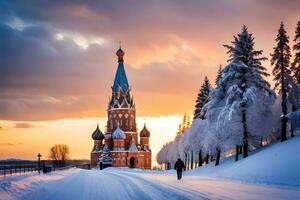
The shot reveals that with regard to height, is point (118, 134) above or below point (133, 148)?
above

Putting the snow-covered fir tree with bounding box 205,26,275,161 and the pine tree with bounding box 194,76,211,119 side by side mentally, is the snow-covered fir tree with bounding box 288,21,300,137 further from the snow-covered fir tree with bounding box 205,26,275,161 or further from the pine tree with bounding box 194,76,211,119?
the pine tree with bounding box 194,76,211,119

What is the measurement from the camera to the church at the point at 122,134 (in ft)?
489

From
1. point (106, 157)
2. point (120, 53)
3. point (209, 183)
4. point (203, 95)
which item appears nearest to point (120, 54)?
point (120, 53)

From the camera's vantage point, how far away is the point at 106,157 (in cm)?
14300

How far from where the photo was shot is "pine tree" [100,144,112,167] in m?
141

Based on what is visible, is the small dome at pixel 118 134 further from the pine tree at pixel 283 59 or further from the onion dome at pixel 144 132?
the pine tree at pixel 283 59

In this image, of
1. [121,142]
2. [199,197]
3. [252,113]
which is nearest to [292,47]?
[252,113]

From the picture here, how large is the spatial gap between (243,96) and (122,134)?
10254 centimetres

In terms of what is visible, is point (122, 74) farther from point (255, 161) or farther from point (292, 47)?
point (255, 161)

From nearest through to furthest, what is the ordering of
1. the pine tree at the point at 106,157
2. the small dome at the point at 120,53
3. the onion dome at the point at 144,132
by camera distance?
the pine tree at the point at 106,157 → the onion dome at the point at 144,132 → the small dome at the point at 120,53

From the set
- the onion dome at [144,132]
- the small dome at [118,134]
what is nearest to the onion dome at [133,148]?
the small dome at [118,134]

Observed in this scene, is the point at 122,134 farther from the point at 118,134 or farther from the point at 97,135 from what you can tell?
the point at 97,135

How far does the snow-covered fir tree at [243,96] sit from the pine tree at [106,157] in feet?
297

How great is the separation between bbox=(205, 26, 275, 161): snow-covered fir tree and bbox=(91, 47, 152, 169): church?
97.5 meters
